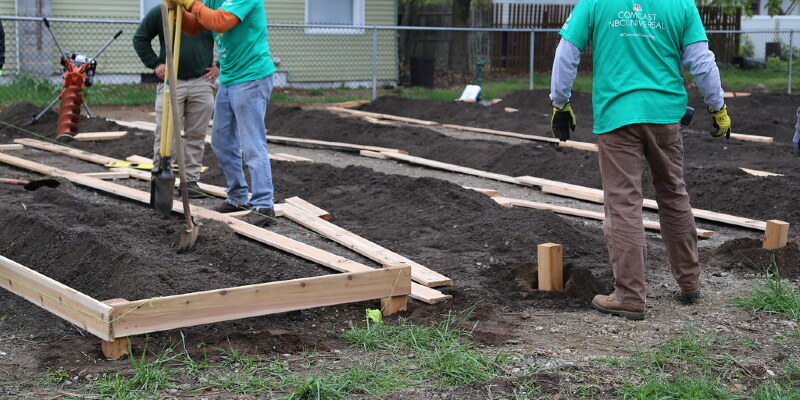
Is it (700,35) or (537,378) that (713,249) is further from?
(537,378)

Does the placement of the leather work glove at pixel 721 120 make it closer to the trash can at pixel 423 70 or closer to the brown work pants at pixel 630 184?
the brown work pants at pixel 630 184

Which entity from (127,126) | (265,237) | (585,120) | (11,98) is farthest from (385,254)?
(11,98)

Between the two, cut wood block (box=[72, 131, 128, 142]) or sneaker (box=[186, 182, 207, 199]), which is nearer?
sneaker (box=[186, 182, 207, 199])

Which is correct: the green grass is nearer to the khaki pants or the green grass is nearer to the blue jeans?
the blue jeans

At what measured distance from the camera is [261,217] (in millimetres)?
7758

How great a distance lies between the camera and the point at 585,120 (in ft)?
53.6

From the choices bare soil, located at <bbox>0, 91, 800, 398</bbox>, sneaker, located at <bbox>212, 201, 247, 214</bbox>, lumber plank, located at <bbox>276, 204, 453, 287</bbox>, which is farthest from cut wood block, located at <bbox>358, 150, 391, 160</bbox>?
sneaker, located at <bbox>212, 201, 247, 214</bbox>

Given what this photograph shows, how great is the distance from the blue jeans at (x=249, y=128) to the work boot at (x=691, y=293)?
11.5ft

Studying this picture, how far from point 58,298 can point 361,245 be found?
258 cm

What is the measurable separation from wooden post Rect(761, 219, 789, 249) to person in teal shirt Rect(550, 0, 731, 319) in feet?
5.38

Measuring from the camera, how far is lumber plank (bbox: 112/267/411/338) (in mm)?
4684

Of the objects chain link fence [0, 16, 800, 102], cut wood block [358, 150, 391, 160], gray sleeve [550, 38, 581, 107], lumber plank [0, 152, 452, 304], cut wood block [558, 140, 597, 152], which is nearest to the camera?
gray sleeve [550, 38, 581, 107]

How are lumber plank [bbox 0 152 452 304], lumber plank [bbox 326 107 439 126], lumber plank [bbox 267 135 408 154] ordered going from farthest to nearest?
lumber plank [bbox 326 107 439 126] → lumber plank [bbox 267 135 408 154] → lumber plank [bbox 0 152 452 304]

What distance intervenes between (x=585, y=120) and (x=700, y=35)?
35.5ft
